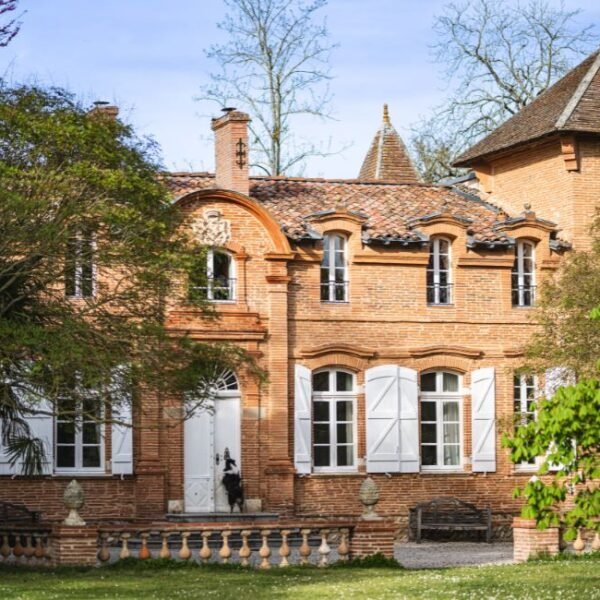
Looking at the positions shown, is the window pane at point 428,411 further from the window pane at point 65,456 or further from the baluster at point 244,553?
the baluster at point 244,553

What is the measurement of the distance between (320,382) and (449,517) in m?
3.69

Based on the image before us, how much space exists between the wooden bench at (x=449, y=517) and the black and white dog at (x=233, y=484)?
3516 mm

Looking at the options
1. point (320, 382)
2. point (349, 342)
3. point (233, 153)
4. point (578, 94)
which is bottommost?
point (320, 382)

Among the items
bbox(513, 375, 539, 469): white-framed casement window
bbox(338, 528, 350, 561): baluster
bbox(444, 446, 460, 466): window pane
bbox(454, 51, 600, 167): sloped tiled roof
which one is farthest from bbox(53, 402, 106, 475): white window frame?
bbox(454, 51, 600, 167): sloped tiled roof

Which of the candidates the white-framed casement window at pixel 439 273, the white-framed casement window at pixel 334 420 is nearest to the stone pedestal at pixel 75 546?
the white-framed casement window at pixel 334 420

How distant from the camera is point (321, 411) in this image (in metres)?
33.4

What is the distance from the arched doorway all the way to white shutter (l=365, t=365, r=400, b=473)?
8.91ft

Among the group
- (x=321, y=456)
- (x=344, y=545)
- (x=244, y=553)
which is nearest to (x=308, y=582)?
(x=244, y=553)

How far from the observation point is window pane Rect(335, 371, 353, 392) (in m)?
33.6

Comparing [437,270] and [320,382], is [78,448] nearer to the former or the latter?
[320,382]

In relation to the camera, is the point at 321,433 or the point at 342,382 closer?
the point at 321,433

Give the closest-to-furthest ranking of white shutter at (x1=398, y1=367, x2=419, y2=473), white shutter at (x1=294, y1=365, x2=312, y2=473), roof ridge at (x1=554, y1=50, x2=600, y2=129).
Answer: white shutter at (x1=294, y1=365, x2=312, y2=473), white shutter at (x1=398, y1=367, x2=419, y2=473), roof ridge at (x1=554, y1=50, x2=600, y2=129)

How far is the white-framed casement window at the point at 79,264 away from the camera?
77.2 feet

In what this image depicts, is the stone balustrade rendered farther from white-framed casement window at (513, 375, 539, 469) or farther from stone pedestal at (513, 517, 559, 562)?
white-framed casement window at (513, 375, 539, 469)
